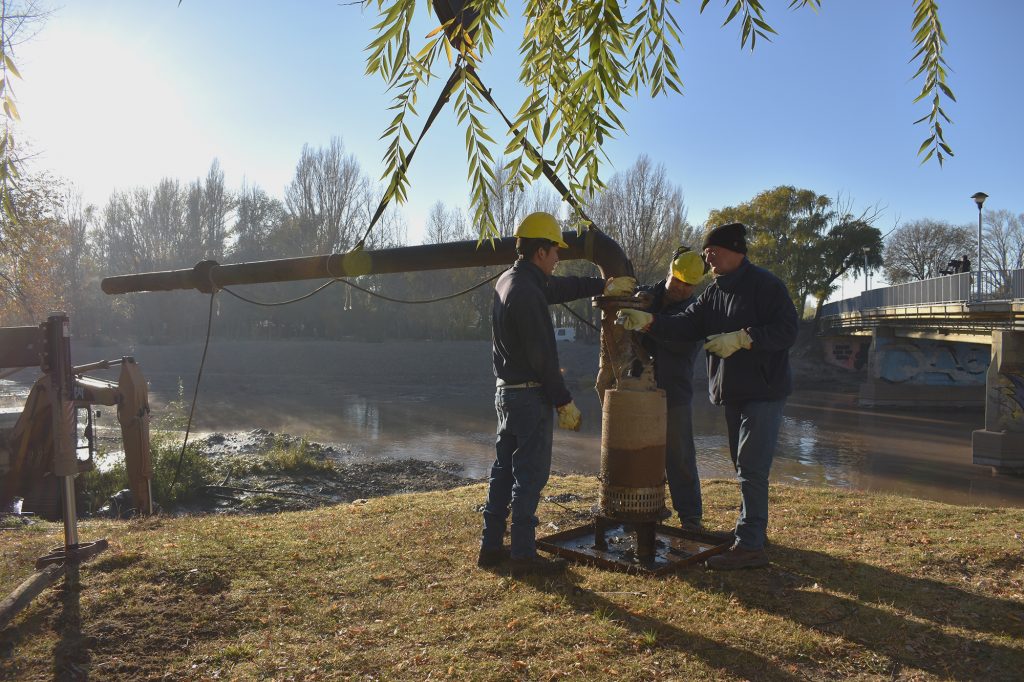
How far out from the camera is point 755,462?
14.1 ft

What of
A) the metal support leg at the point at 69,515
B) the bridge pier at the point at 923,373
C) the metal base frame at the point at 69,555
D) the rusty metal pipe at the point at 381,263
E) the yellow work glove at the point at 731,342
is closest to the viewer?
the yellow work glove at the point at 731,342

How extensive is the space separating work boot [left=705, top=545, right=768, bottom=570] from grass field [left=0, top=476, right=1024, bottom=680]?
0.23 feet

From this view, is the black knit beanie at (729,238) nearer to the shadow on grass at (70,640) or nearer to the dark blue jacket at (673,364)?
the dark blue jacket at (673,364)

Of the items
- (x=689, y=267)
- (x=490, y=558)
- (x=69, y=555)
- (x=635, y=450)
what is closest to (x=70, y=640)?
(x=69, y=555)

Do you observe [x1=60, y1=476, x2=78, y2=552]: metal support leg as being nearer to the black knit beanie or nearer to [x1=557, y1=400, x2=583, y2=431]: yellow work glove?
[x1=557, y1=400, x2=583, y2=431]: yellow work glove

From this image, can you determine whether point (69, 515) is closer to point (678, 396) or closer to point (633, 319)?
point (633, 319)

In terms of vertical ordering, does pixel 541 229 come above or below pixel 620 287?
above

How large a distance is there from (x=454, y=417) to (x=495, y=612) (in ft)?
74.6

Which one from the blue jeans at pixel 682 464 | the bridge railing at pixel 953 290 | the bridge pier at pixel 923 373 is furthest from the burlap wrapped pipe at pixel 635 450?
the bridge pier at pixel 923 373

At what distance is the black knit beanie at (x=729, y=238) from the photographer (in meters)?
4.47

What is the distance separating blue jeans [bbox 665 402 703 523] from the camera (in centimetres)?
507

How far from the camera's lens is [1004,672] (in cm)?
302

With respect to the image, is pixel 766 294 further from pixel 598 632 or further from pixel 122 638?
pixel 122 638

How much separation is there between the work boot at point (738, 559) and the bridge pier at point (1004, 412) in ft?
55.9
